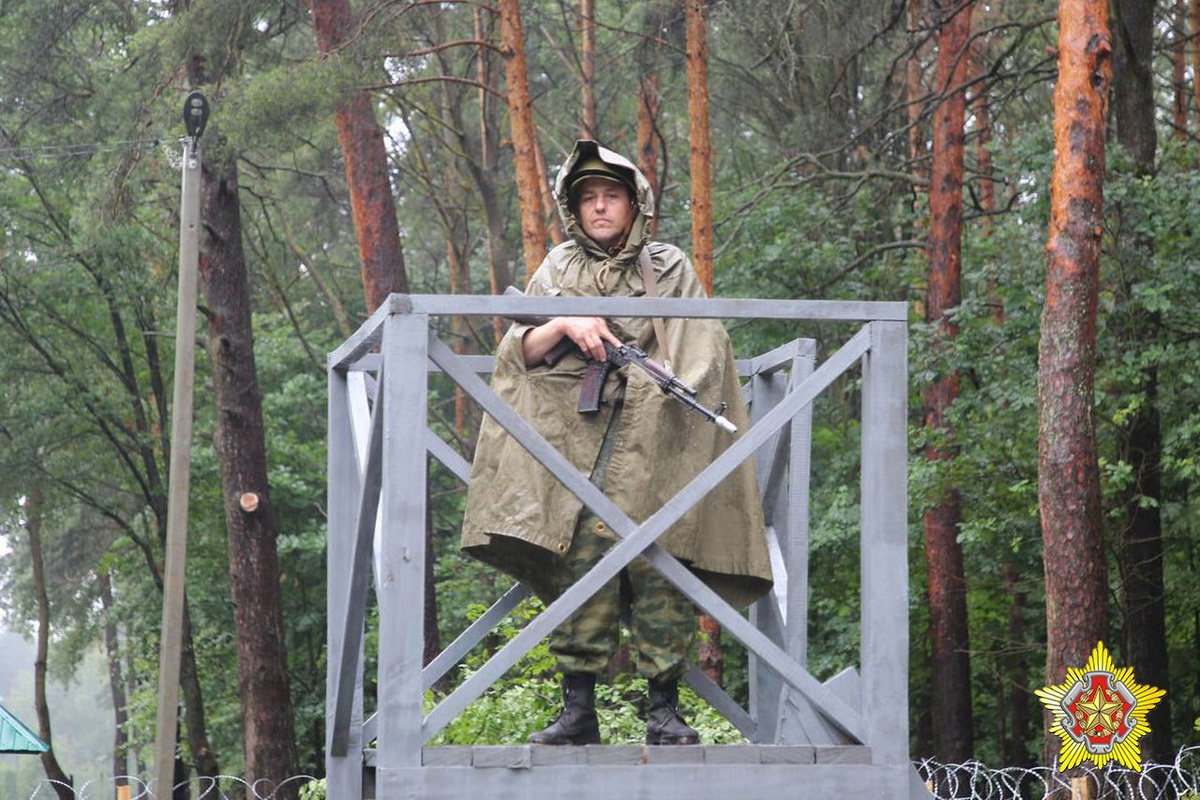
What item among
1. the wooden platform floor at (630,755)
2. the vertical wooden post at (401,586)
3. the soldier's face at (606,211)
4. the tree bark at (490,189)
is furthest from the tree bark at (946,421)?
the vertical wooden post at (401,586)

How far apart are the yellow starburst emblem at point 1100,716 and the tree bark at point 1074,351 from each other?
316 centimetres

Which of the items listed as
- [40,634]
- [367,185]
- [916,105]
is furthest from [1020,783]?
[40,634]

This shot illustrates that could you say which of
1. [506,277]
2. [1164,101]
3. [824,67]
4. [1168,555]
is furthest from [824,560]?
[1164,101]

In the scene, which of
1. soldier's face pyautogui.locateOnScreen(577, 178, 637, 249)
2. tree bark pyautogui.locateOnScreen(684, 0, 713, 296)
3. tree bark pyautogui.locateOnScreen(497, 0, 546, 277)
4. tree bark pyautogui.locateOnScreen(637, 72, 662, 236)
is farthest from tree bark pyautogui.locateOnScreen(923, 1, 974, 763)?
soldier's face pyautogui.locateOnScreen(577, 178, 637, 249)

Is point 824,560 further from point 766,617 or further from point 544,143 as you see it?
point 766,617

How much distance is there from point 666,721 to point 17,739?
11.3 metres

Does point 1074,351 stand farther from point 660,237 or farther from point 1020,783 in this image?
point 660,237

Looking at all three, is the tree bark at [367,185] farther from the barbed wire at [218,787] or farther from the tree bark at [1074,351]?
the tree bark at [1074,351]

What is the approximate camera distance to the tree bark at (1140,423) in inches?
583

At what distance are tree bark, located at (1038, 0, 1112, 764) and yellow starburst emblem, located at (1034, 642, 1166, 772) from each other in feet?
10.4

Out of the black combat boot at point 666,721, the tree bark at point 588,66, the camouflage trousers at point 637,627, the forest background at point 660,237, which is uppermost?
the tree bark at point 588,66

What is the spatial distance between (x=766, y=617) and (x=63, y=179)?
64.5ft

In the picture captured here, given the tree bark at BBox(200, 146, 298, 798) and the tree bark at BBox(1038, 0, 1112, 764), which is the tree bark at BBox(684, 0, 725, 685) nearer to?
the tree bark at BBox(200, 146, 298, 798)

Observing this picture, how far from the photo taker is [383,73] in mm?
16828
